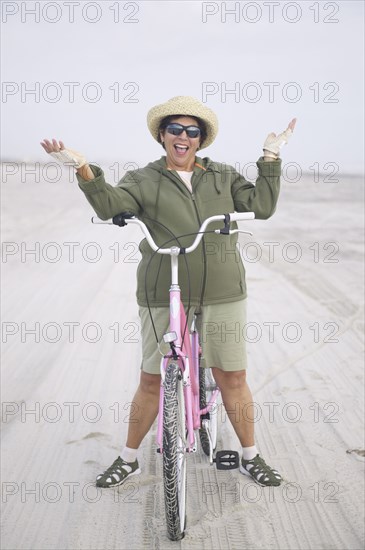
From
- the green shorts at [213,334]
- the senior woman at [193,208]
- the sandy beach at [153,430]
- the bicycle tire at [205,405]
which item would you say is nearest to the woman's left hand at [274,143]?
the senior woman at [193,208]

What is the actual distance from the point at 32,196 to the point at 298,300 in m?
11.1

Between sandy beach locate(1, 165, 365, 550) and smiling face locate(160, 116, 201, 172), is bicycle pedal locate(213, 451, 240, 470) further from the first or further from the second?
smiling face locate(160, 116, 201, 172)

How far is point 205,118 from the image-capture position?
3746 mm

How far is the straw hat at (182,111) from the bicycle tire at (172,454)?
4.05 ft

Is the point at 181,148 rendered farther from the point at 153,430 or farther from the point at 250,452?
the point at 153,430

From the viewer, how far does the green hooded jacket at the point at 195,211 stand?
3748 millimetres

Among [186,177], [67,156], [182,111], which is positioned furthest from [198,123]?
[67,156]

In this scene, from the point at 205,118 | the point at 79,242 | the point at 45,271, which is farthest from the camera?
the point at 79,242

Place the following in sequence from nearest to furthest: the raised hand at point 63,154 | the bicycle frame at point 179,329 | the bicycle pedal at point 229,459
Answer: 1. the raised hand at point 63,154
2. the bicycle frame at point 179,329
3. the bicycle pedal at point 229,459

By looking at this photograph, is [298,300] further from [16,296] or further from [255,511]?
[255,511]

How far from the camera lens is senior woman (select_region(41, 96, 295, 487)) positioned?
12.2 feet

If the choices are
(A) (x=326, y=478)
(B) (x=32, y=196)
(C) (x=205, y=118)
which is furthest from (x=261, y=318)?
(B) (x=32, y=196)

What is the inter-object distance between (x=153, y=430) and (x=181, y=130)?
202 centimetres

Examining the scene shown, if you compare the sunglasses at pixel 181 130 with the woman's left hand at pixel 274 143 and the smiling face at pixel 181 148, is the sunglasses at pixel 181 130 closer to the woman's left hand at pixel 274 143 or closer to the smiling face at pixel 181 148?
the smiling face at pixel 181 148
